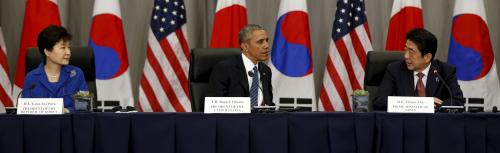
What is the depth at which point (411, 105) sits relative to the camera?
11.6 feet

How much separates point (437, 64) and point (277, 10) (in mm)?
2241

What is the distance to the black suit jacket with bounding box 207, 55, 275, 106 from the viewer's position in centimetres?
457

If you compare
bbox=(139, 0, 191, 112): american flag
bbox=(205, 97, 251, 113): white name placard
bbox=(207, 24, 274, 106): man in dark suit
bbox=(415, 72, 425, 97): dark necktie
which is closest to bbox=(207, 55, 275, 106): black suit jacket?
bbox=(207, 24, 274, 106): man in dark suit

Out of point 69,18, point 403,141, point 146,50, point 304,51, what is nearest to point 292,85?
point 304,51

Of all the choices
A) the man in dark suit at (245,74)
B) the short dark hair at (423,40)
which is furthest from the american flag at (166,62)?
the short dark hair at (423,40)

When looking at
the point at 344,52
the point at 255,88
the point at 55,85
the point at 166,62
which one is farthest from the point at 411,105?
the point at 166,62

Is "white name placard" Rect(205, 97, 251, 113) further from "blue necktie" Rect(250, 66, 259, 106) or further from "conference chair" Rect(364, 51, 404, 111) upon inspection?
"conference chair" Rect(364, 51, 404, 111)

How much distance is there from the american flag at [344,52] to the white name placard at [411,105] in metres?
2.57

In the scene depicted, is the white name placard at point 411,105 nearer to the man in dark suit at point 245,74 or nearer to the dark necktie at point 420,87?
the dark necktie at point 420,87

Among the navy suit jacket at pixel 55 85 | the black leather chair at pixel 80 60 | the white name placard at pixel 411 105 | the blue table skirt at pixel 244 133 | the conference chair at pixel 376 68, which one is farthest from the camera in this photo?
the conference chair at pixel 376 68

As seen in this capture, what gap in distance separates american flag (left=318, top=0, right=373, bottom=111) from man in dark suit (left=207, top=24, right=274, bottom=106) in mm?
1529

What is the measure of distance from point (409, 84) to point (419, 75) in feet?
0.30

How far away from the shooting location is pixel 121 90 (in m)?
6.02

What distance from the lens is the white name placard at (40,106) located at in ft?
11.3
